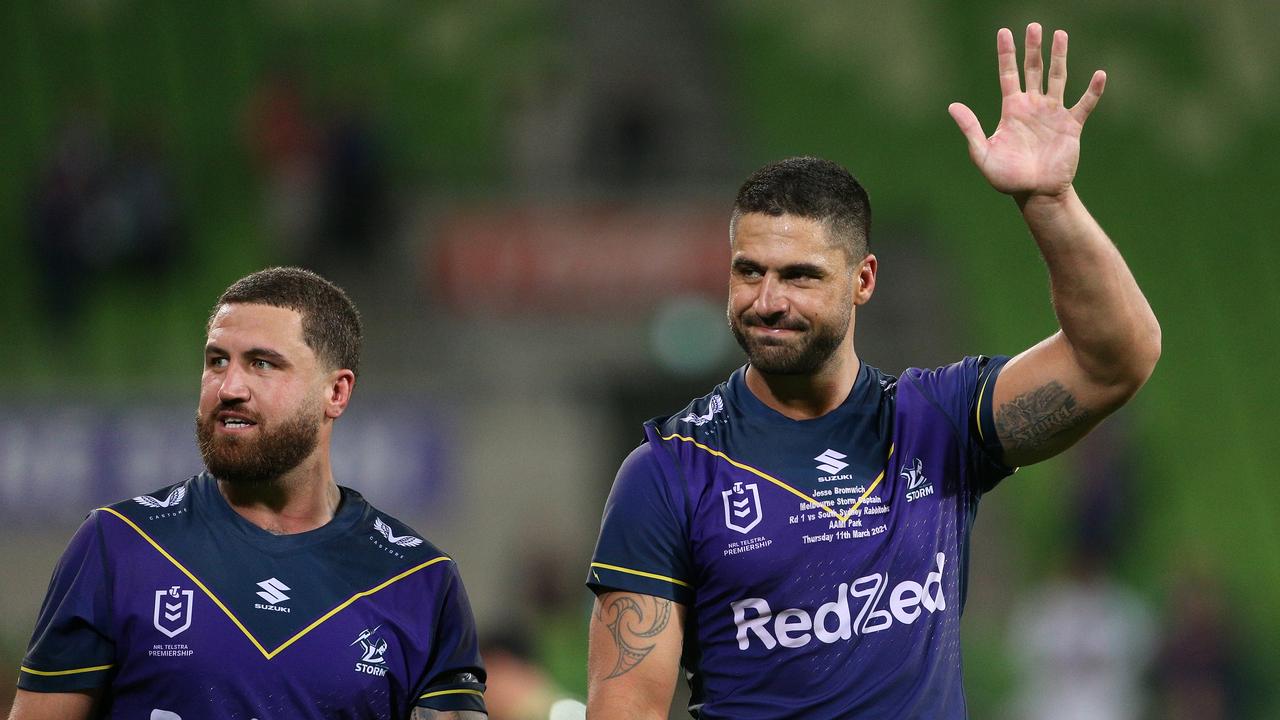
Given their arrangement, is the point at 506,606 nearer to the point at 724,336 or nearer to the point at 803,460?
the point at 724,336

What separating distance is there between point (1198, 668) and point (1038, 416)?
27.8ft

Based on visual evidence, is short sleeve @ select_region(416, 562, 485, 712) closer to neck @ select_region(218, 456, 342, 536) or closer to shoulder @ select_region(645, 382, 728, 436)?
neck @ select_region(218, 456, 342, 536)

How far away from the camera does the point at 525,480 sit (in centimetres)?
1450

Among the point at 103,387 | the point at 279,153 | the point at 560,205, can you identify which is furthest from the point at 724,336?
the point at 103,387

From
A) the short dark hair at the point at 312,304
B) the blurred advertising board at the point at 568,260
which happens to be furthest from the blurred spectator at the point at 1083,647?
the short dark hair at the point at 312,304

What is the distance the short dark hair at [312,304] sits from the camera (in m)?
4.10

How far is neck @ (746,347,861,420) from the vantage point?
4.31 meters

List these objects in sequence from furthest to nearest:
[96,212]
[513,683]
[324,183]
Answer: [324,183], [96,212], [513,683]

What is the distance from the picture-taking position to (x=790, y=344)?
4.12 m

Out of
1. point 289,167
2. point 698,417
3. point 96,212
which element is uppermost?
point 289,167

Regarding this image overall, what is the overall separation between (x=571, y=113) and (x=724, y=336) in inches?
123

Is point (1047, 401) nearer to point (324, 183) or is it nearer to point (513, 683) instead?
point (513, 683)

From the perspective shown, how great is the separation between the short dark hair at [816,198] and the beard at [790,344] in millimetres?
203

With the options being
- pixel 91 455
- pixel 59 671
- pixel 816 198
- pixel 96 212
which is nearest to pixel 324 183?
pixel 96 212
